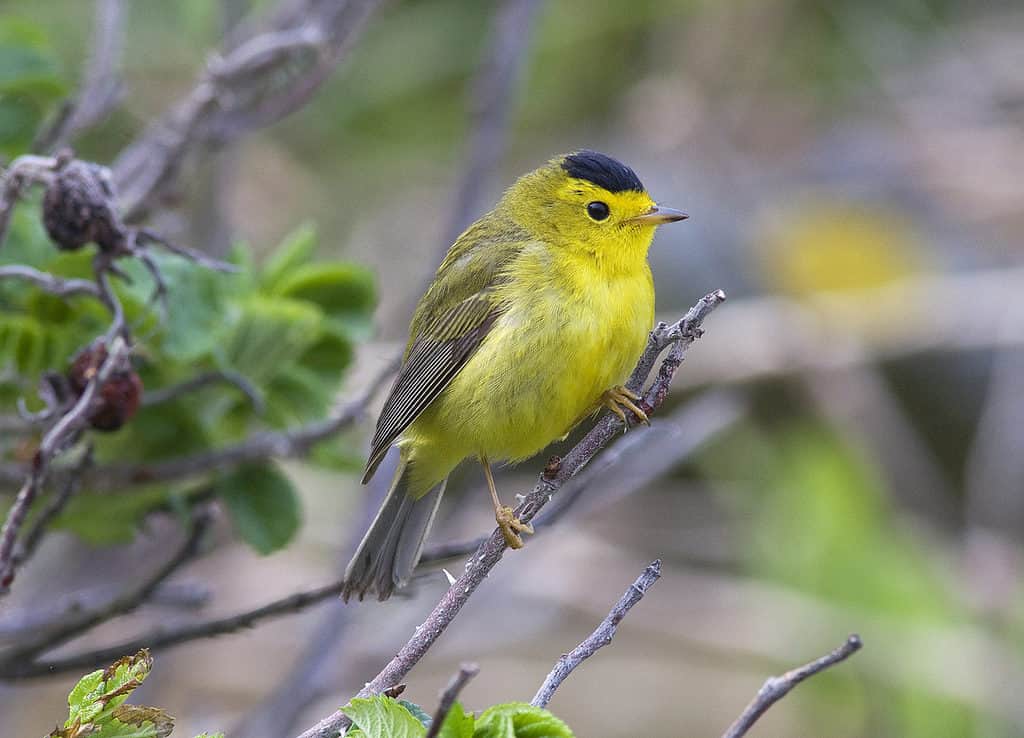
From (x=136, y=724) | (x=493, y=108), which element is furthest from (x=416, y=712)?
(x=493, y=108)

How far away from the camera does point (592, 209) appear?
3.22 m

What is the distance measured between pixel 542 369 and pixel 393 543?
0.51 m

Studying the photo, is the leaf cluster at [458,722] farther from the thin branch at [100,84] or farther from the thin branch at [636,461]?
the thin branch at [100,84]

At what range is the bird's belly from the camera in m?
2.81

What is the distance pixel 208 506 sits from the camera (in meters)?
2.64

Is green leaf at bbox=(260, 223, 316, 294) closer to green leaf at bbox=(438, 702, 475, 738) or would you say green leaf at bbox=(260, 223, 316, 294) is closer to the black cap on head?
the black cap on head

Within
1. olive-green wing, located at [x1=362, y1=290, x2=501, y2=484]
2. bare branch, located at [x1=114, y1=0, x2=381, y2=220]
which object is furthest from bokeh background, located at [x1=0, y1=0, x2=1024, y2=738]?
olive-green wing, located at [x1=362, y1=290, x2=501, y2=484]

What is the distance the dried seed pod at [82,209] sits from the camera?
81.2 inches

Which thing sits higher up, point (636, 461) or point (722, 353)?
point (636, 461)

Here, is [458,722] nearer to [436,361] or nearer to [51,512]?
[51,512]

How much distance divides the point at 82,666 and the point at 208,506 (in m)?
0.44

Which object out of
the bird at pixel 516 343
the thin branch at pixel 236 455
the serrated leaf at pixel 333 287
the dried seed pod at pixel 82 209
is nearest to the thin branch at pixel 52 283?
the dried seed pod at pixel 82 209

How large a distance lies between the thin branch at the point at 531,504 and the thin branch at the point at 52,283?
82 centimetres

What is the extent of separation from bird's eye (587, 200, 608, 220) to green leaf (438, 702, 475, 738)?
186 cm
